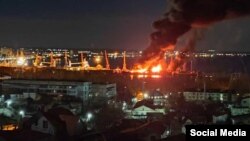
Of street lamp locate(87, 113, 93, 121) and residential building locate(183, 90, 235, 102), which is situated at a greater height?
residential building locate(183, 90, 235, 102)

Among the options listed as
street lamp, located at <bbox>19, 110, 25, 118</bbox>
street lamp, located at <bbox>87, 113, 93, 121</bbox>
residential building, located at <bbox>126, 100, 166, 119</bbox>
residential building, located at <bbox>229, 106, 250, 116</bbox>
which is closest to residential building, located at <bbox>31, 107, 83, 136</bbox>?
street lamp, located at <bbox>87, 113, 93, 121</bbox>

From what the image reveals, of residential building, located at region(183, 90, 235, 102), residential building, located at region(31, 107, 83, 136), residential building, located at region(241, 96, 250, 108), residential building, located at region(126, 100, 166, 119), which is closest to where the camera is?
residential building, located at region(31, 107, 83, 136)

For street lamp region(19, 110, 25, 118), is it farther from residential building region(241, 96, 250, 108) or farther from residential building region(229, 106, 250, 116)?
residential building region(241, 96, 250, 108)

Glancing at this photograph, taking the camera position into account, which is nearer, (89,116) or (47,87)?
(89,116)

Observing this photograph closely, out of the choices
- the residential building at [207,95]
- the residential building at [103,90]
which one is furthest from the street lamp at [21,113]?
the residential building at [207,95]

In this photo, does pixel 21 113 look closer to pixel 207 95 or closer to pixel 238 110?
pixel 238 110

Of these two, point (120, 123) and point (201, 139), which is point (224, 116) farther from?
point (201, 139)

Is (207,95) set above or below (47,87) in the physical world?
below

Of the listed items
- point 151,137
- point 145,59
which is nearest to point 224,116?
point 145,59

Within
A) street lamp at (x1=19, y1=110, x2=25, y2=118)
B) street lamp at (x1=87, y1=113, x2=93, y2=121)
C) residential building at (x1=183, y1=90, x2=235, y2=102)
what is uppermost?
residential building at (x1=183, y1=90, x2=235, y2=102)

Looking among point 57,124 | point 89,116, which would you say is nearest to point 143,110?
point 89,116

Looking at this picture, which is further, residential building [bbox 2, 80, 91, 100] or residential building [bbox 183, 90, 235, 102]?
residential building [bbox 2, 80, 91, 100]
